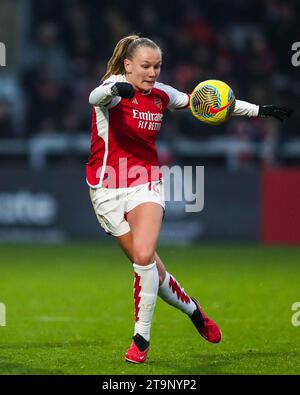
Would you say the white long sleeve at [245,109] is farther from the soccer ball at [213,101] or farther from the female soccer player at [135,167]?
the female soccer player at [135,167]

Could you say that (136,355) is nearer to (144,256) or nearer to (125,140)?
(144,256)

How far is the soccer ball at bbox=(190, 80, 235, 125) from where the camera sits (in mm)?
7223

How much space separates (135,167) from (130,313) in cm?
283

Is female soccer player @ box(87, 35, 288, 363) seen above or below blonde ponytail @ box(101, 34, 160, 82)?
below

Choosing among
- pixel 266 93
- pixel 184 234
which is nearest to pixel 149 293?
pixel 184 234

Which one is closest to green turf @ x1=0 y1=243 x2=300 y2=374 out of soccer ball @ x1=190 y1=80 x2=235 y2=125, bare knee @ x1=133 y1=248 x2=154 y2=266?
bare knee @ x1=133 y1=248 x2=154 y2=266

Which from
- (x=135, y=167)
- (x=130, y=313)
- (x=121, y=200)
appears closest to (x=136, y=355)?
(x=121, y=200)

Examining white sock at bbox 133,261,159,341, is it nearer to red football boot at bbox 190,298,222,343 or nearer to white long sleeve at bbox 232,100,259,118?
red football boot at bbox 190,298,222,343

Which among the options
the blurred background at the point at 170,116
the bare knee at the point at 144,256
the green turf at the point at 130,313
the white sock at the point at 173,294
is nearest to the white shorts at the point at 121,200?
the bare knee at the point at 144,256

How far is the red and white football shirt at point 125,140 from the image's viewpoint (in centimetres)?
710

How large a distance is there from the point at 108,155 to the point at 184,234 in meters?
10.3

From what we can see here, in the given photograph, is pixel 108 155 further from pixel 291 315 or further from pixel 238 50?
pixel 238 50

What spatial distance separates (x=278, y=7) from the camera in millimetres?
20797

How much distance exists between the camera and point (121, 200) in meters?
7.15
